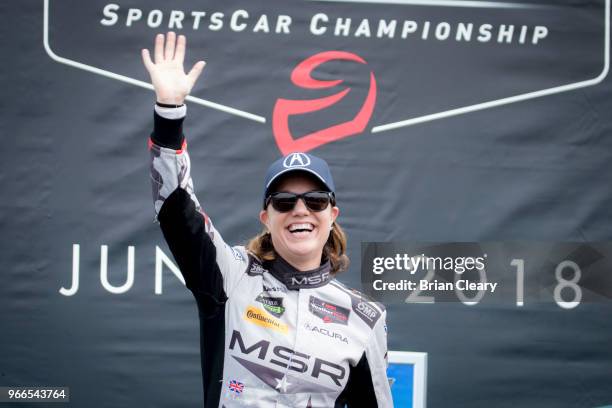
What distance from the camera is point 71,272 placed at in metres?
→ 2.54

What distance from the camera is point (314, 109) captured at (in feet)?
8.52

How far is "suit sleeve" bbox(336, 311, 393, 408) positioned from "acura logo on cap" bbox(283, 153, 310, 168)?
43cm

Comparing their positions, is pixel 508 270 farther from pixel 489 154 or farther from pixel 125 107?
pixel 125 107

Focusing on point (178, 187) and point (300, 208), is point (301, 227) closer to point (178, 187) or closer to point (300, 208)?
point (300, 208)

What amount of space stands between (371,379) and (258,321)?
12.3 inches

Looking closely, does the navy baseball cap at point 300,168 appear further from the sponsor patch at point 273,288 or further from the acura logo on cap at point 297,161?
the sponsor patch at point 273,288

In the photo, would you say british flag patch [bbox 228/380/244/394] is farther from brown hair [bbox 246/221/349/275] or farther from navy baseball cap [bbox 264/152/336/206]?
navy baseball cap [bbox 264/152/336/206]

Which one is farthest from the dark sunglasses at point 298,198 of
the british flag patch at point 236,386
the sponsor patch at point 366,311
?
the british flag patch at point 236,386

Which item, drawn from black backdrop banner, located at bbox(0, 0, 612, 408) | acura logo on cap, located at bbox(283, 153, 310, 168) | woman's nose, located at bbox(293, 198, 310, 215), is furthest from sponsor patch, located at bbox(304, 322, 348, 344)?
black backdrop banner, located at bbox(0, 0, 612, 408)

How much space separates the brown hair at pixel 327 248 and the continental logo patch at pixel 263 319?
14 cm

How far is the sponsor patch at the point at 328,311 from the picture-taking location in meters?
1.52

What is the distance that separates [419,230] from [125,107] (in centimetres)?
126

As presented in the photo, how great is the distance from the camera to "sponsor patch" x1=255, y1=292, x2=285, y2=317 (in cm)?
149

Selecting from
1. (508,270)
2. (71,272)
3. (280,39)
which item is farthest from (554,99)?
(71,272)
